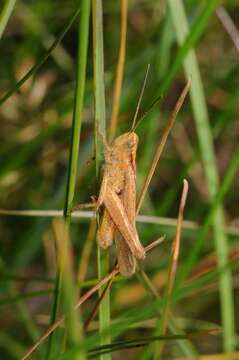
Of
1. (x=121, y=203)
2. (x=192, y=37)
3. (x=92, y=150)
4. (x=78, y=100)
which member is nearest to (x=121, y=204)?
(x=121, y=203)

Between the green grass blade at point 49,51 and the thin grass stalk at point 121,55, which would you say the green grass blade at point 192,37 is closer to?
the thin grass stalk at point 121,55

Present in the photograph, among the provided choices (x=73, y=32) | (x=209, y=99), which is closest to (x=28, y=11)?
(x=73, y=32)

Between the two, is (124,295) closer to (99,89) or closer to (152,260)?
(152,260)

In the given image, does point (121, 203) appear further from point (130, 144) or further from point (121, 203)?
point (130, 144)

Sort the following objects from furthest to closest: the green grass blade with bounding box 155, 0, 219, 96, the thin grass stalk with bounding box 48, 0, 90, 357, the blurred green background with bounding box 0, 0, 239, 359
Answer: the blurred green background with bounding box 0, 0, 239, 359 < the green grass blade with bounding box 155, 0, 219, 96 < the thin grass stalk with bounding box 48, 0, 90, 357

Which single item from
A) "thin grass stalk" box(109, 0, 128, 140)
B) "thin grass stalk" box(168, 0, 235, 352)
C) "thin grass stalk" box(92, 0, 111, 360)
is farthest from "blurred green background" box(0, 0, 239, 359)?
"thin grass stalk" box(92, 0, 111, 360)

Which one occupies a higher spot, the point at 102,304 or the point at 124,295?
the point at 124,295

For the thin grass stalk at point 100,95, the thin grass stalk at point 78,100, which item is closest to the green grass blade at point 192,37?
the thin grass stalk at point 100,95

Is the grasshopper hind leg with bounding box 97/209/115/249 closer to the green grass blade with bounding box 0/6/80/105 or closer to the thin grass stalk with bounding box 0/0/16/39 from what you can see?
the green grass blade with bounding box 0/6/80/105

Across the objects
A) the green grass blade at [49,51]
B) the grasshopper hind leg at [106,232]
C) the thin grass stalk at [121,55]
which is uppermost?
the thin grass stalk at [121,55]
